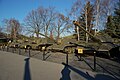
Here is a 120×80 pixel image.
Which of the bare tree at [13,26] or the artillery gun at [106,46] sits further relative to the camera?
the bare tree at [13,26]

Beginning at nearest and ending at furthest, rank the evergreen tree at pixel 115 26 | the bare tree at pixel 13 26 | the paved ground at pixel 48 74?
1. the paved ground at pixel 48 74
2. the evergreen tree at pixel 115 26
3. the bare tree at pixel 13 26

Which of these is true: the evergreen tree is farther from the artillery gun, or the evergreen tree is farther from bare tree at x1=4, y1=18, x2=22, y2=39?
bare tree at x1=4, y1=18, x2=22, y2=39

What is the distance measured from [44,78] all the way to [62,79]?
776 millimetres

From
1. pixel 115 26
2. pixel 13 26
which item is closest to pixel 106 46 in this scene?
pixel 115 26

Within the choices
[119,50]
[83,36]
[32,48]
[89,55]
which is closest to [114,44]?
[119,50]

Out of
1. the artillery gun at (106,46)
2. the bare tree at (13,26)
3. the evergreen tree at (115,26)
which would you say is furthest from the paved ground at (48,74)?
the bare tree at (13,26)

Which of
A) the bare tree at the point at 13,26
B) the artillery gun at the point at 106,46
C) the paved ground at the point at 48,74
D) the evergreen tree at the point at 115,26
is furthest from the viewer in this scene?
the bare tree at the point at 13,26

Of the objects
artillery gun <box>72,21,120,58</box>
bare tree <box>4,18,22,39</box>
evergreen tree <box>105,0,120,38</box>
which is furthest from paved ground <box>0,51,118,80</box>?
bare tree <box>4,18,22,39</box>

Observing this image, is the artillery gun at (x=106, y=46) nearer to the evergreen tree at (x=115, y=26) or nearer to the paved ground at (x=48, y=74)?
the paved ground at (x=48, y=74)

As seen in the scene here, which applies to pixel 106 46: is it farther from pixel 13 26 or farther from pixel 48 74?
pixel 13 26

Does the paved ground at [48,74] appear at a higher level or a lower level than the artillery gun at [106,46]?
lower

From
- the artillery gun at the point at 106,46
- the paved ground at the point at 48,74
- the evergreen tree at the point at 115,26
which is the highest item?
the evergreen tree at the point at 115,26

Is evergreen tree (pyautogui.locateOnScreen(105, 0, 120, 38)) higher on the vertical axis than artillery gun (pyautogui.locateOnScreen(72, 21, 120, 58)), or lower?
higher

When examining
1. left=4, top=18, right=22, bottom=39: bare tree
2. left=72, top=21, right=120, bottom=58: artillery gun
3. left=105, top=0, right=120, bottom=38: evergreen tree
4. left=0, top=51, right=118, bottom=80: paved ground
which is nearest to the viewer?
left=0, top=51, right=118, bottom=80: paved ground
